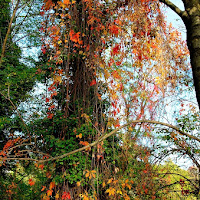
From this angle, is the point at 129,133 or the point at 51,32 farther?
the point at 129,133

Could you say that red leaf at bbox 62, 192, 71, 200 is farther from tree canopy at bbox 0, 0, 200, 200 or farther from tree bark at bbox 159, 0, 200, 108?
tree bark at bbox 159, 0, 200, 108

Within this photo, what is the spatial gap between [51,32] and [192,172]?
3.20 meters

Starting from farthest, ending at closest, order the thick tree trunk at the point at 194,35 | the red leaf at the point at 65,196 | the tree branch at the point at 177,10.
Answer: the red leaf at the point at 65,196 → the tree branch at the point at 177,10 → the thick tree trunk at the point at 194,35

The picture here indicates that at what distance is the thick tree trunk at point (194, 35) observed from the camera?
1.94m

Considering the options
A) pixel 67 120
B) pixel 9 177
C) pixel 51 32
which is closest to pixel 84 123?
pixel 67 120

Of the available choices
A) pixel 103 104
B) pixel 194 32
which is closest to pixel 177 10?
pixel 194 32

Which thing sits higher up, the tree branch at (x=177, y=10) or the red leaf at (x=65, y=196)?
the tree branch at (x=177, y=10)

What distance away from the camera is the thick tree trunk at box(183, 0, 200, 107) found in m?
1.94

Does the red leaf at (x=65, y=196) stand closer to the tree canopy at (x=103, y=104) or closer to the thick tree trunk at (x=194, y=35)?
the tree canopy at (x=103, y=104)

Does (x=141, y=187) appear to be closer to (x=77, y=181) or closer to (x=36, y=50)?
(x=77, y=181)

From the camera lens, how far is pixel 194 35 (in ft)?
6.54

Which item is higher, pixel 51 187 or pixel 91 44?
pixel 91 44

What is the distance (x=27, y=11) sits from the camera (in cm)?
600

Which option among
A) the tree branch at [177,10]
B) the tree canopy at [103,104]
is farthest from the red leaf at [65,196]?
the tree branch at [177,10]
